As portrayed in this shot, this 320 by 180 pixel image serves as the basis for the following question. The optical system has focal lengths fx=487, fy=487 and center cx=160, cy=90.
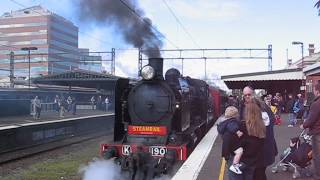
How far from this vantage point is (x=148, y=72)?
11695 mm

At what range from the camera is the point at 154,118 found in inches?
470

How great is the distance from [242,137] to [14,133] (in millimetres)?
14655

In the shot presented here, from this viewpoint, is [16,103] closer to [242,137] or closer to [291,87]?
[291,87]

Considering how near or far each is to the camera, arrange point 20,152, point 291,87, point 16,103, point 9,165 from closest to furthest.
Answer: point 9,165
point 20,152
point 16,103
point 291,87

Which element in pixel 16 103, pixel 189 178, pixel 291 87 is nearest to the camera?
pixel 189 178

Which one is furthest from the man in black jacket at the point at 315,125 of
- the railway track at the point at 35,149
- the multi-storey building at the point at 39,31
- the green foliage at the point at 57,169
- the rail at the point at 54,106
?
the rail at the point at 54,106

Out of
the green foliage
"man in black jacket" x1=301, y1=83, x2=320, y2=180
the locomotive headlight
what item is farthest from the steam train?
"man in black jacket" x1=301, y1=83, x2=320, y2=180

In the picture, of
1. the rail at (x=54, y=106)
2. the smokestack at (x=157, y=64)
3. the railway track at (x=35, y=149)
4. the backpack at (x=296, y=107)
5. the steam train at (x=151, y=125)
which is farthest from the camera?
the rail at (x=54, y=106)

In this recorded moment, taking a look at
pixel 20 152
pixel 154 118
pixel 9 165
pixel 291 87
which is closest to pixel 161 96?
pixel 154 118

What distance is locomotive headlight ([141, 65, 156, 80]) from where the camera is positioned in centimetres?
1165

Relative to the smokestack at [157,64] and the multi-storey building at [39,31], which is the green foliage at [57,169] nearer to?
the smokestack at [157,64]

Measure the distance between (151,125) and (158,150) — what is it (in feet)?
3.67

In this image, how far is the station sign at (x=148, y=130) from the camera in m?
11.7

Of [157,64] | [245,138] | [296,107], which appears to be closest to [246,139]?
[245,138]
